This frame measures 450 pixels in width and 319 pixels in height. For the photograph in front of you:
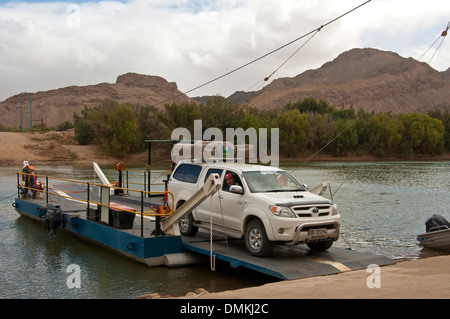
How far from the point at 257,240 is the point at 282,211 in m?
0.92

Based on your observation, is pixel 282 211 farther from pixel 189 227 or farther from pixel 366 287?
pixel 189 227

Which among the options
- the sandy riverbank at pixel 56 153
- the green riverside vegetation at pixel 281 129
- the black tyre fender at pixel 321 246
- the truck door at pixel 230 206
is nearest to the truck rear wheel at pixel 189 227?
the truck door at pixel 230 206

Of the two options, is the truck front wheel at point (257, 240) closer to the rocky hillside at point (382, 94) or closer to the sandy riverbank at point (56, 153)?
the sandy riverbank at point (56, 153)

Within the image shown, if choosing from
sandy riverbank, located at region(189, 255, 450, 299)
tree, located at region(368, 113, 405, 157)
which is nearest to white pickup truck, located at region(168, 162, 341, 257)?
sandy riverbank, located at region(189, 255, 450, 299)

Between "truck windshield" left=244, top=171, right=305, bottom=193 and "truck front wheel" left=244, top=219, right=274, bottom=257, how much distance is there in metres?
0.76

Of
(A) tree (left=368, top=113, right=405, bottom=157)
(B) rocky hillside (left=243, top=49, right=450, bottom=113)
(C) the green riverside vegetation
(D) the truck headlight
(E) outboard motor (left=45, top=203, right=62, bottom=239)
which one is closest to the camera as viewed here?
(D) the truck headlight

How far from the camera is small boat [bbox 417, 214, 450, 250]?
1319cm

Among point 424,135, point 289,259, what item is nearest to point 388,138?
point 424,135

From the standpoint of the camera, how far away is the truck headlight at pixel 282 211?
8.96 m

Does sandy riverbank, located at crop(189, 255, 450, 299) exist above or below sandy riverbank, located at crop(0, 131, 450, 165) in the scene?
below

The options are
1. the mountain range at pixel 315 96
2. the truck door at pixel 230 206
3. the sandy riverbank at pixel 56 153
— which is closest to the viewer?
the truck door at pixel 230 206

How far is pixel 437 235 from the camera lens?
13273mm

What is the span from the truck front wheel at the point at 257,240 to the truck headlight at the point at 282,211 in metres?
0.47

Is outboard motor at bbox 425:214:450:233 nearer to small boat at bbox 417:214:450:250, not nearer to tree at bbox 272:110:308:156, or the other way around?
small boat at bbox 417:214:450:250
